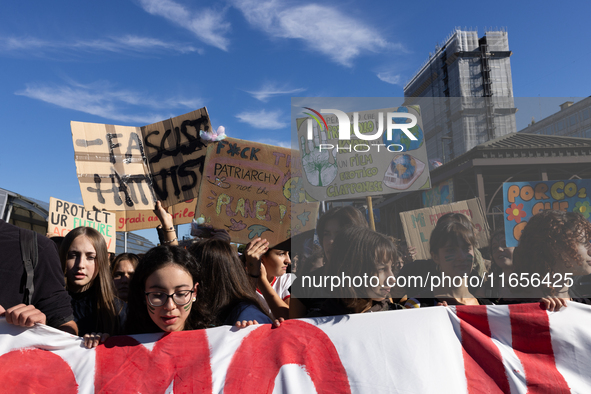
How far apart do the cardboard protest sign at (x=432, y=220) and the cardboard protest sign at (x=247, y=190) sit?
1.05 m

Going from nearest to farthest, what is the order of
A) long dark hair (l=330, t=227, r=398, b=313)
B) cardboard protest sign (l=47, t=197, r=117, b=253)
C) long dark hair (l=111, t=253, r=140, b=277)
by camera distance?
long dark hair (l=330, t=227, r=398, b=313), long dark hair (l=111, t=253, r=140, b=277), cardboard protest sign (l=47, t=197, r=117, b=253)

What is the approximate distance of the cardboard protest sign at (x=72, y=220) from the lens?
616 cm

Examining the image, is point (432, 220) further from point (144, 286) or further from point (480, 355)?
point (144, 286)

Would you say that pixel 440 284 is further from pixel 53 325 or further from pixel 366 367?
pixel 53 325

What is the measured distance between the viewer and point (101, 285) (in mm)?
2553

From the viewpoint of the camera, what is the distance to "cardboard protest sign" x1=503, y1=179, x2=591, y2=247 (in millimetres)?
2357

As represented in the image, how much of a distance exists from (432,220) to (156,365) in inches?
64.3

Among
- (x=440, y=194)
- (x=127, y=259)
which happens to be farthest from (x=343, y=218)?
(x=127, y=259)

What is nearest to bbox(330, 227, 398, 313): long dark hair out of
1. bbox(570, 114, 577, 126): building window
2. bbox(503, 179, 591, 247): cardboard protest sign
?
bbox(503, 179, 591, 247): cardboard protest sign

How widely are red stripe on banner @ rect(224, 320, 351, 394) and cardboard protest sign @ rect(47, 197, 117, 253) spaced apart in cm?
454

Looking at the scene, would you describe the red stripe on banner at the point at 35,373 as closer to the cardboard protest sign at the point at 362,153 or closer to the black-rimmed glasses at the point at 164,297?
the black-rimmed glasses at the point at 164,297

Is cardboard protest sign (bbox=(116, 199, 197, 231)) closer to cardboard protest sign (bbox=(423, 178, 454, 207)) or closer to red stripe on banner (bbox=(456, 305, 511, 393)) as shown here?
cardboard protest sign (bbox=(423, 178, 454, 207))

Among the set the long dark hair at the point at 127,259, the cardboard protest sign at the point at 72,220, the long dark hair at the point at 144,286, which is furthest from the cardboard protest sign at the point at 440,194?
the cardboard protest sign at the point at 72,220

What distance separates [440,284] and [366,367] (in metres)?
0.67
